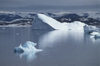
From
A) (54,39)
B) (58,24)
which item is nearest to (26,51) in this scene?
(54,39)

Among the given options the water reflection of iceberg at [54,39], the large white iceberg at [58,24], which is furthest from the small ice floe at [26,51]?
the large white iceberg at [58,24]

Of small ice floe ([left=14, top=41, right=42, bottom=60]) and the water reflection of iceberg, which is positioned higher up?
small ice floe ([left=14, top=41, right=42, bottom=60])

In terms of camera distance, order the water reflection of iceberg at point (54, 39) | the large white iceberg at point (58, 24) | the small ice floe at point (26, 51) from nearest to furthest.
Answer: the small ice floe at point (26, 51)
the water reflection of iceberg at point (54, 39)
the large white iceberg at point (58, 24)

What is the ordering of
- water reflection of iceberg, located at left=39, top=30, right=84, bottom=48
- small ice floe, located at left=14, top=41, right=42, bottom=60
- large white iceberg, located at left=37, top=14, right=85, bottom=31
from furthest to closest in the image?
large white iceberg, located at left=37, top=14, right=85, bottom=31 < water reflection of iceberg, located at left=39, top=30, right=84, bottom=48 < small ice floe, located at left=14, top=41, right=42, bottom=60

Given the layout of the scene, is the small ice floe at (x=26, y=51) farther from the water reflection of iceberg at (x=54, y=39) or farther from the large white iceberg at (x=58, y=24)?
the large white iceberg at (x=58, y=24)

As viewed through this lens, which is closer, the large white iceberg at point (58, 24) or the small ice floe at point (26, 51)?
the small ice floe at point (26, 51)

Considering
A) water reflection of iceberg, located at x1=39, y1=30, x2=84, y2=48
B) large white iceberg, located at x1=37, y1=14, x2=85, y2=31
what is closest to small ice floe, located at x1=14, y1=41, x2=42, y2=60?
water reflection of iceberg, located at x1=39, y1=30, x2=84, y2=48

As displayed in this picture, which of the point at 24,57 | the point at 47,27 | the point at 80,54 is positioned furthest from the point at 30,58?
the point at 47,27

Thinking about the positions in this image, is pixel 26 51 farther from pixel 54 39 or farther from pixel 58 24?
pixel 58 24

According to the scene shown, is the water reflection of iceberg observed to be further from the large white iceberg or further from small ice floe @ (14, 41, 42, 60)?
the large white iceberg

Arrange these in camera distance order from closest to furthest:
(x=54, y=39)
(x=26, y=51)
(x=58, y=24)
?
(x=26, y=51), (x=54, y=39), (x=58, y=24)

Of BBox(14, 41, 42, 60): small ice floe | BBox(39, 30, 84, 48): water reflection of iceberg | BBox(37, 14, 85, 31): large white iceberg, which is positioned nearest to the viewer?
BBox(14, 41, 42, 60): small ice floe
